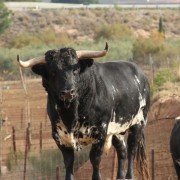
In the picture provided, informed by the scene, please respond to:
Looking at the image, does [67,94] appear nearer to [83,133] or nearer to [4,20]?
[83,133]

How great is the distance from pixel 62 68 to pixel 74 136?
3.21 ft

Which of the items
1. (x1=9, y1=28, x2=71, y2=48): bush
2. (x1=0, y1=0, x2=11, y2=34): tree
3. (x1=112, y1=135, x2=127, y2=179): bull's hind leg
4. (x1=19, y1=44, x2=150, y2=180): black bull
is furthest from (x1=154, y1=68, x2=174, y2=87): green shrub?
(x1=0, y1=0, x2=11, y2=34): tree

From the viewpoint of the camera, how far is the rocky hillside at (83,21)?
72.7 meters

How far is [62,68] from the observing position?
8.34 meters

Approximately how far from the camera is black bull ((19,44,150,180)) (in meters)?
8.42

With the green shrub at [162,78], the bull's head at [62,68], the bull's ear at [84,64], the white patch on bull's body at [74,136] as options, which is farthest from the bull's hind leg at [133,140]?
the green shrub at [162,78]

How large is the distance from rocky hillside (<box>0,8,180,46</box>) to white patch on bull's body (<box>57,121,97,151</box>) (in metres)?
60.4

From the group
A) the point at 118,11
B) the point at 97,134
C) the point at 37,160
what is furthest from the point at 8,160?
the point at 118,11

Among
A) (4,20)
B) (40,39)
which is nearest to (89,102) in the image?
(40,39)

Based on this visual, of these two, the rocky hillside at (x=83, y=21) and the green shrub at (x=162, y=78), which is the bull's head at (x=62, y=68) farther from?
the rocky hillside at (x=83, y=21)

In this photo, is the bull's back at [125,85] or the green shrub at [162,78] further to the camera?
the green shrub at [162,78]

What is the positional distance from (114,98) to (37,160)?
7749 mm

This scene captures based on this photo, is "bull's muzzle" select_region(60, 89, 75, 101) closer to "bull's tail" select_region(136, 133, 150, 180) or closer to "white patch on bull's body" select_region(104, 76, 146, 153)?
"white patch on bull's body" select_region(104, 76, 146, 153)

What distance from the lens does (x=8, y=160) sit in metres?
19.0
